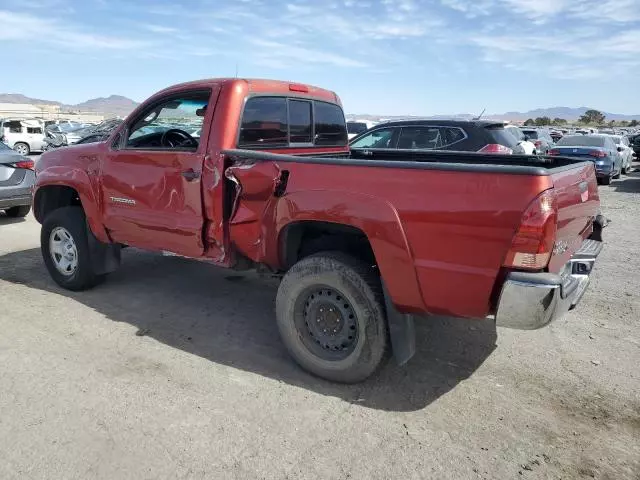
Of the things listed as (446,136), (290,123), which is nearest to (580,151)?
(446,136)

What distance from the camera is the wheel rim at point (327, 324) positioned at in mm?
3504

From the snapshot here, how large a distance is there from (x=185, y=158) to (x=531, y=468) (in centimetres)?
317

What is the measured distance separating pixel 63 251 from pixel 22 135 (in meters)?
22.5

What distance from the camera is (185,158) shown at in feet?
13.5

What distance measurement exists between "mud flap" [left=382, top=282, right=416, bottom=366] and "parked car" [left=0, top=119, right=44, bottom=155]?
83.0 ft

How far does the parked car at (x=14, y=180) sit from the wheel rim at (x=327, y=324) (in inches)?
268

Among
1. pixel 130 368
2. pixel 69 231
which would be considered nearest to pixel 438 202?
pixel 130 368

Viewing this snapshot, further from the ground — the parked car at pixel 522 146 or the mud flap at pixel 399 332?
the parked car at pixel 522 146

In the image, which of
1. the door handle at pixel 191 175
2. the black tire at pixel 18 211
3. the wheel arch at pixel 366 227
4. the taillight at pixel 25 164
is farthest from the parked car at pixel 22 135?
the wheel arch at pixel 366 227

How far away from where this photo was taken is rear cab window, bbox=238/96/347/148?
425 centimetres

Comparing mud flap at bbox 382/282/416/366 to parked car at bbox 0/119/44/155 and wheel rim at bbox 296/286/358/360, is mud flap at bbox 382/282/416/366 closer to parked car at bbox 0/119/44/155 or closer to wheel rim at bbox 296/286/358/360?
wheel rim at bbox 296/286/358/360

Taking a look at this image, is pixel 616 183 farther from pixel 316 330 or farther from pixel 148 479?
pixel 148 479

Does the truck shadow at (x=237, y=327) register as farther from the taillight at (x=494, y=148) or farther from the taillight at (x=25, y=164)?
the taillight at (x=494, y=148)

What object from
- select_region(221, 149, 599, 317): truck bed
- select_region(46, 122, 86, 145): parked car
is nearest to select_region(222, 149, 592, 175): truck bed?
select_region(221, 149, 599, 317): truck bed
